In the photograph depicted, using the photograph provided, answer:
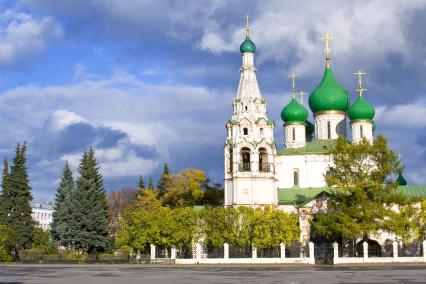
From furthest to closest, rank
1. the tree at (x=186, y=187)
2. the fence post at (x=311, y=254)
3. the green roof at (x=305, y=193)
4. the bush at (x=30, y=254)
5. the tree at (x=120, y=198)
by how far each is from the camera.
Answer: the tree at (x=120, y=198), the tree at (x=186, y=187), the green roof at (x=305, y=193), the bush at (x=30, y=254), the fence post at (x=311, y=254)

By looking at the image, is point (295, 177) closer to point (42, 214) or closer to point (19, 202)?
point (19, 202)

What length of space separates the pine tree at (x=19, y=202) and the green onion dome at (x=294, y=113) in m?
26.3

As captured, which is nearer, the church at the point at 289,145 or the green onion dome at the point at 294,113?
the church at the point at 289,145

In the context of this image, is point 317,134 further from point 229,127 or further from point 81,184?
point 81,184

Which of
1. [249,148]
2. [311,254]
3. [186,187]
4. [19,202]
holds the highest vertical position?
[249,148]

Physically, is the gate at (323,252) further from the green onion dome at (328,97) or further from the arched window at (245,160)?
the green onion dome at (328,97)

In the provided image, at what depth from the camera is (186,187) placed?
7181 centimetres

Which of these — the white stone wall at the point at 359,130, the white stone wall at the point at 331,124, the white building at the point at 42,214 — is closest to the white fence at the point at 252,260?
the white stone wall at the point at 359,130

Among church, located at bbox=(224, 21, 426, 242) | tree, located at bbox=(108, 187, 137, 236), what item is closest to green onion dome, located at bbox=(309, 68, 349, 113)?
church, located at bbox=(224, 21, 426, 242)

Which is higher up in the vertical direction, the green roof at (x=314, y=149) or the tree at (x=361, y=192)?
the green roof at (x=314, y=149)

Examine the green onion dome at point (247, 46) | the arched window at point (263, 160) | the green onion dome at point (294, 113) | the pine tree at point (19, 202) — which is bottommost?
the pine tree at point (19, 202)

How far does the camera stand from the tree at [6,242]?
55.6 m

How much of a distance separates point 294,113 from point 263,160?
25.5 feet

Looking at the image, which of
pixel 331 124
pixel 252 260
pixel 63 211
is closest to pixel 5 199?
pixel 63 211
